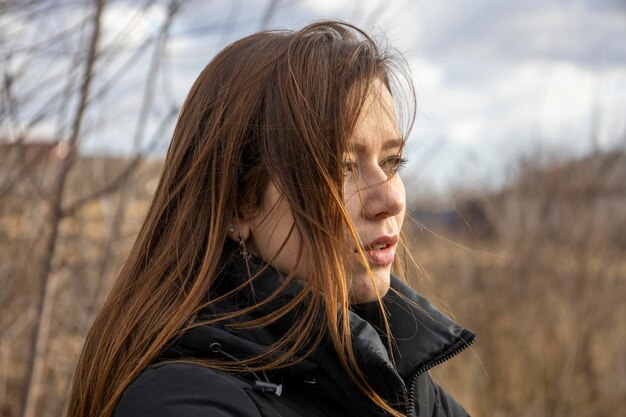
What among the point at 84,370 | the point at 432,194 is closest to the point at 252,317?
the point at 84,370

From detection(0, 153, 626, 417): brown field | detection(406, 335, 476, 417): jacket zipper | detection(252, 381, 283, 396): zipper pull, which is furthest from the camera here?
detection(0, 153, 626, 417): brown field

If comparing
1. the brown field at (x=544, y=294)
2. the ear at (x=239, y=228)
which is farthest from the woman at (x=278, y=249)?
the brown field at (x=544, y=294)

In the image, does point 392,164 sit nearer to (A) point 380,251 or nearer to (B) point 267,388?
(A) point 380,251

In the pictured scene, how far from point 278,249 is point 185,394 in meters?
0.37

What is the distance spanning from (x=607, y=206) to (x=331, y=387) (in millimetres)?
5833

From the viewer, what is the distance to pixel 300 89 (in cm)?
153

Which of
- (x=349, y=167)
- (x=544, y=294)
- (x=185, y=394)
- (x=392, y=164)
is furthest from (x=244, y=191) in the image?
(x=544, y=294)

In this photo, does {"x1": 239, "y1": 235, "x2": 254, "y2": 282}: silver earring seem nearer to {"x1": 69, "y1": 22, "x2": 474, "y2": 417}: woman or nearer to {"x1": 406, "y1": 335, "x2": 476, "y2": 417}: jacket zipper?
{"x1": 69, "y1": 22, "x2": 474, "y2": 417}: woman

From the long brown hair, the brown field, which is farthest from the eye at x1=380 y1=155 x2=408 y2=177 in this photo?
the brown field

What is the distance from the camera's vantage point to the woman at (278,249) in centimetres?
142

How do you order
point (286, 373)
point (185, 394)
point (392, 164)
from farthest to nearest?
1. point (392, 164)
2. point (286, 373)
3. point (185, 394)

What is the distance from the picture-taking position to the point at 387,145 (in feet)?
5.27

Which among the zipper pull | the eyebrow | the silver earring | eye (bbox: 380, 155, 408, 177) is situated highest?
the eyebrow

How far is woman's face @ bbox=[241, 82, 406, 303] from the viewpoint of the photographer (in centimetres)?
153
